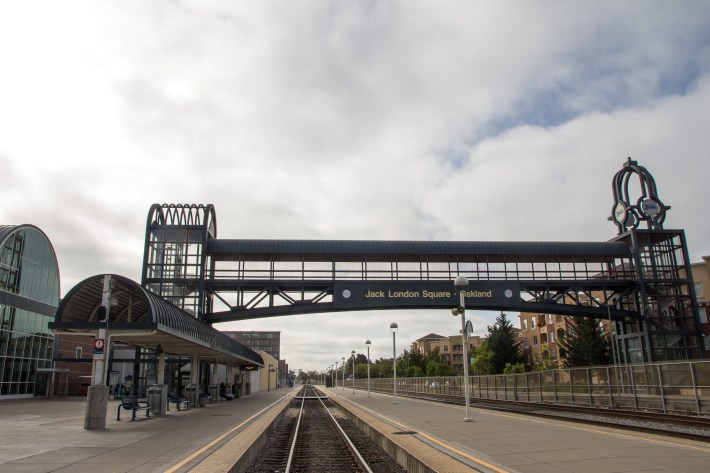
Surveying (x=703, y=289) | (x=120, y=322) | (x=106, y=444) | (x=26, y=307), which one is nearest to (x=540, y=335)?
(x=703, y=289)

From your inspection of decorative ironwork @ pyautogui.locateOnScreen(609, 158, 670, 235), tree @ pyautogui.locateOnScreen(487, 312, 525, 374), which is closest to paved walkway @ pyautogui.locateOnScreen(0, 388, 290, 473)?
decorative ironwork @ pyautogui.locateOnScreen(609, 158, 670, 235)

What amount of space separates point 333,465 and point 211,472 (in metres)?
4.63

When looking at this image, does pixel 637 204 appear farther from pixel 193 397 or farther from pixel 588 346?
pixel 193 397

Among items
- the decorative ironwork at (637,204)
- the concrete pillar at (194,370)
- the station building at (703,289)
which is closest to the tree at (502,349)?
the station building at (703,289)

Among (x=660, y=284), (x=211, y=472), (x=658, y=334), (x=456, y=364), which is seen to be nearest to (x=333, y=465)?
(x=211, y=472)

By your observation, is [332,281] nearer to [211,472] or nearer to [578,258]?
[578,258]

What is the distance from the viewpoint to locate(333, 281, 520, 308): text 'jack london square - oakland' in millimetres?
37406

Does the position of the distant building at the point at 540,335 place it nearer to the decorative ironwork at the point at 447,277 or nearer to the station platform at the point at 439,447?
the decorative ironwork at the point at 447,277

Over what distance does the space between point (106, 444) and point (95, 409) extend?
13.9ft

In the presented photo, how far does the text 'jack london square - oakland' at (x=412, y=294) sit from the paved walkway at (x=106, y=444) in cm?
1704

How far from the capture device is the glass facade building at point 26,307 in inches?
1529

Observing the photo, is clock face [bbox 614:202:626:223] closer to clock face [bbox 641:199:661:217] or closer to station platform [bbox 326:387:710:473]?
clock face [bbox 641:199:661:217]

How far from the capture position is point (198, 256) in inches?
1476

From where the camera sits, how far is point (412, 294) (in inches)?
1486
